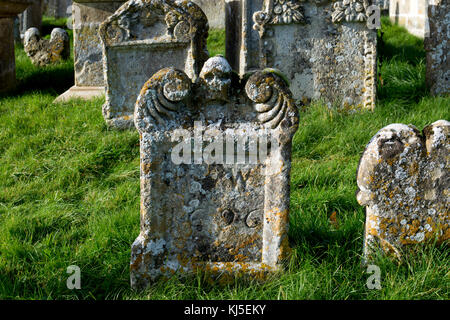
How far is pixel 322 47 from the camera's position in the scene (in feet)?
19.2

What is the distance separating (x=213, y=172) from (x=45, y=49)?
22.0 feet

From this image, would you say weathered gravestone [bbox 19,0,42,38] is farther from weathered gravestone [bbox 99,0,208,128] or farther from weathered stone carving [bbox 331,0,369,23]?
weathered stone carving [bbox 331,0,369,23]

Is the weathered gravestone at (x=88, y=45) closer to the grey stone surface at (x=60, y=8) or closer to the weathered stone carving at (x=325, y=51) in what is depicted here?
the weathered stone carving at (x=325, y=51)

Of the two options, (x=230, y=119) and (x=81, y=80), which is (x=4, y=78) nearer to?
(x=81, y=80)

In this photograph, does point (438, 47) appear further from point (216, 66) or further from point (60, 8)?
point (60, 8)

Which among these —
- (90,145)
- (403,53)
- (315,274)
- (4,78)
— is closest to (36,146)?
(90,145)

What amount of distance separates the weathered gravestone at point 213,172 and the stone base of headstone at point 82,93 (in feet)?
13.4

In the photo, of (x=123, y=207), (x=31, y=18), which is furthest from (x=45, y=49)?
(x=123, y=207)

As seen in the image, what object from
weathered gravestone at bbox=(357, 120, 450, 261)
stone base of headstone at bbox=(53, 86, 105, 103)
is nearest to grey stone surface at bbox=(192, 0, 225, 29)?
stone base of headstone at bbox=(53, 86, 105, 103)

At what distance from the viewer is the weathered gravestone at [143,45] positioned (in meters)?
5.33

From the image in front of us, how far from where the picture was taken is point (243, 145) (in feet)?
9.29

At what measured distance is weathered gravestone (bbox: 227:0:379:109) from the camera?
573 cm

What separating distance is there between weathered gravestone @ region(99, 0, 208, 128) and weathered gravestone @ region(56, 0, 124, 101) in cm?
118

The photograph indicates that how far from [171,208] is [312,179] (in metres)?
1.57
